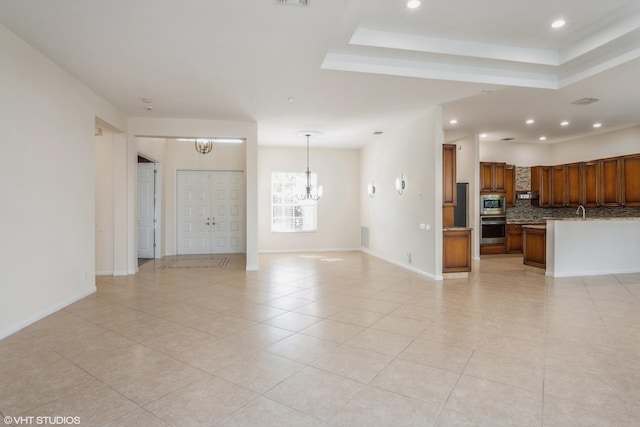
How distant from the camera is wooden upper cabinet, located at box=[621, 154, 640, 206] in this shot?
24.2ft

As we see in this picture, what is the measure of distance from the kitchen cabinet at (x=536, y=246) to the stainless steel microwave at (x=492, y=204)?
1.67m

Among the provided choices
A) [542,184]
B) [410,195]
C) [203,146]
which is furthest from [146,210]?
[542,184]

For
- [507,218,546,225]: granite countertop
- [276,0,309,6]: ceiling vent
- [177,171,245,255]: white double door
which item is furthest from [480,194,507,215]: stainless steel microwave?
[276,0,309,6]: ceiling vent

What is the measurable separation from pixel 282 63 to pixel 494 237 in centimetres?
755

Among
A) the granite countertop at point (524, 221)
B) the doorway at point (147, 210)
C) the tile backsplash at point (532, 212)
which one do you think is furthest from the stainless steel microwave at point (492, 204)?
the doorway at point (147, 210)

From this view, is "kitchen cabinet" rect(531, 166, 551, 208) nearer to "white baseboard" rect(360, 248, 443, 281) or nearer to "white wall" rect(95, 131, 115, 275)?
"white baseboard" rect(360, 248, 443, 281)

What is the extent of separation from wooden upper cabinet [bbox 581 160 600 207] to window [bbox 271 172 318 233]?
7106 mm

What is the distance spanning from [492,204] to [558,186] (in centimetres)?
198

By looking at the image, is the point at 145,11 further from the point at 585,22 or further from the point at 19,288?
the point at 585,22

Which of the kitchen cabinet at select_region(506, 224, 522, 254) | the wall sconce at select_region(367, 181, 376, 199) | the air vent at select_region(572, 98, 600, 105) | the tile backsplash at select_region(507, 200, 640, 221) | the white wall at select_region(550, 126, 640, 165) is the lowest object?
the kitchen cabinet at select_region(506, 224, 522, 254)

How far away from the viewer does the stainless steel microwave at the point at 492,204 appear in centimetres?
886

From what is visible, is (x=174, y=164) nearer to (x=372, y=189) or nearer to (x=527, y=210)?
(x=372, y=189)

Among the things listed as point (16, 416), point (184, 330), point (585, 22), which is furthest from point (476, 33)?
point (16, 416)

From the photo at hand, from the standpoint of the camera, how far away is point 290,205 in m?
9.99
